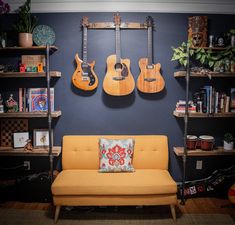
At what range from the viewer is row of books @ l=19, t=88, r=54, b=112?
342 cm

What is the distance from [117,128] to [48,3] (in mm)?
1750

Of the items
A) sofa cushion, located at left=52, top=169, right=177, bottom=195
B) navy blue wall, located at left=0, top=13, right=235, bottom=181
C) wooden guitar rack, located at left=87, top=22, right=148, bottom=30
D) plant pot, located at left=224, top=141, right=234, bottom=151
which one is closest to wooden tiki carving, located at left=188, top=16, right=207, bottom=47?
navy blue wall, located at left=0, top=13, right=235, bottom=181

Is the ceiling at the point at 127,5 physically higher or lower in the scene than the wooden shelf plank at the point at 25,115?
higher

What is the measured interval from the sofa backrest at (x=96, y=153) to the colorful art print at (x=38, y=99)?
1.66 feet

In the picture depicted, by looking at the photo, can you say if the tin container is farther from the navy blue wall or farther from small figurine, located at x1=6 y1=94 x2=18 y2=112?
small figurine, located at x1=6 y1=94 x2=18 y2=112

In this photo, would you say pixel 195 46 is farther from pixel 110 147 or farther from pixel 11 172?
pixel 11 172

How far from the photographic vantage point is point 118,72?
3373 mm

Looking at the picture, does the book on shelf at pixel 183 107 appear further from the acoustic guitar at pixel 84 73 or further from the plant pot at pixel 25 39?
the plant pot at pixel 25 39

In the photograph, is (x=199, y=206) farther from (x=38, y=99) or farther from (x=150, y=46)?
(x=38, y=99)

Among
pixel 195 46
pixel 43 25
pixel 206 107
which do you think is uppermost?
pixel 43 25

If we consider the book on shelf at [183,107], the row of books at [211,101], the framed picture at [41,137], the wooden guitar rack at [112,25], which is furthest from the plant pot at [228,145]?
the framed picture at [41,137]

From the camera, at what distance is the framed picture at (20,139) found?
3.46 m

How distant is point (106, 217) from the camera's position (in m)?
3.01

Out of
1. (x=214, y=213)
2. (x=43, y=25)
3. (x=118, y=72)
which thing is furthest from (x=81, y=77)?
(x=214, y=213)
